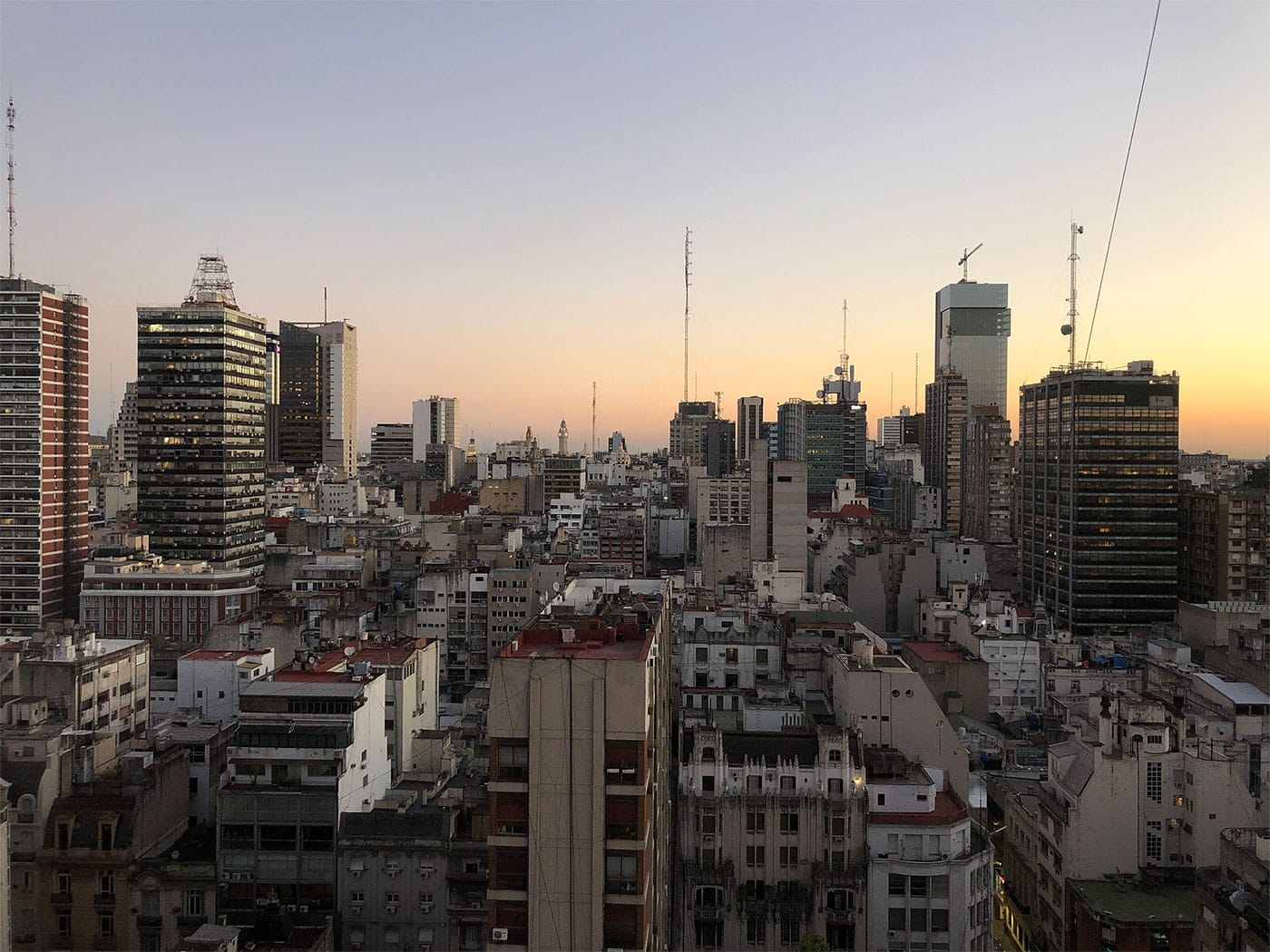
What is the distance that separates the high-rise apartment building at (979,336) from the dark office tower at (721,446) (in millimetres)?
57786

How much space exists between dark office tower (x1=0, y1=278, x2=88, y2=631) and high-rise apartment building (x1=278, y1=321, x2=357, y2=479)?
285 feet

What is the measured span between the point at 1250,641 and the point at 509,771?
1333 inches

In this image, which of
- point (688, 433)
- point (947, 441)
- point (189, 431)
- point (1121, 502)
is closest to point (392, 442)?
point (688, 433)

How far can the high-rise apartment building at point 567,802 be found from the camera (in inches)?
548

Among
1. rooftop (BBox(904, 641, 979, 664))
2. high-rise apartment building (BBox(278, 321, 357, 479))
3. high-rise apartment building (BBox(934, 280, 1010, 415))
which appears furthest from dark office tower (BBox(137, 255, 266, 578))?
high-rise apartment building (BBox(934, 280, 1010, 415))

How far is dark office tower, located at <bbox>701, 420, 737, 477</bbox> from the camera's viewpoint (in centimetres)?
13638

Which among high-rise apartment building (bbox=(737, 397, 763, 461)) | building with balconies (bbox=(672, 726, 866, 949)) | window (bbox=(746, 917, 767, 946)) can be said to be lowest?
window (bbox=(746, 917, 767, 946))

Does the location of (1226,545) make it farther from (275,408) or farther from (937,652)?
(275,408)

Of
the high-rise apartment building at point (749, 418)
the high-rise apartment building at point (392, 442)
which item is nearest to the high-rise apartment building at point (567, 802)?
the high-rise apartment building at point (749, 418)

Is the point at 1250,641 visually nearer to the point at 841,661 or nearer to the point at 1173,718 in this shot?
the point at 1173,718

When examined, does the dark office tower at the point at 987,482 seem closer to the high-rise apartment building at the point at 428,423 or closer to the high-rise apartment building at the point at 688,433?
the high-rise apartment building at the point at 688,433

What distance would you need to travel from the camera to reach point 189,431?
64.0 metres

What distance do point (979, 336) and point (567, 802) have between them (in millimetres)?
178249

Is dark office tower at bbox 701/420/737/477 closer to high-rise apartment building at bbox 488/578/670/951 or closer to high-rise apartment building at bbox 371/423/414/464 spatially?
high-rise apartment building at bbox 371/423/414/464
